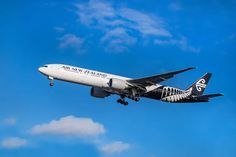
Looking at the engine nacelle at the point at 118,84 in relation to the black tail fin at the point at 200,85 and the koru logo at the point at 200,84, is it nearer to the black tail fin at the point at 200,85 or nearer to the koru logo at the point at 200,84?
the black tail fin at the point at 200,85

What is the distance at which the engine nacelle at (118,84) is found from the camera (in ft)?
267

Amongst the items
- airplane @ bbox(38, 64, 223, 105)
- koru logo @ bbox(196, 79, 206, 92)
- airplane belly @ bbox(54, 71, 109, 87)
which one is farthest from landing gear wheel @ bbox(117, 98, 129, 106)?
koru logo @ bbox(196, 79, 206, 92)

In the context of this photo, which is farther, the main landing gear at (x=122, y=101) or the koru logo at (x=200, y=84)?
the koru logo at (x=200, y=84)

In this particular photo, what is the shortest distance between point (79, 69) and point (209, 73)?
2435 centimetres

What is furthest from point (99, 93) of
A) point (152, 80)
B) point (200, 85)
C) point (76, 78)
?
point (200, 85)

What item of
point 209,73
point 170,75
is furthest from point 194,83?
point 170,75

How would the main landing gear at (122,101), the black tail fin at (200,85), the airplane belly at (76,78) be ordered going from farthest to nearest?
the black tail fin at (200,85)
the main landing gear at (122,101)
the airplane belly at (76,78)

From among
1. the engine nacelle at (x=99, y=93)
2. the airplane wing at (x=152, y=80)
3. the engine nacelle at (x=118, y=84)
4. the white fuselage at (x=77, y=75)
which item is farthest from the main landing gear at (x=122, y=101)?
the white fuselage at (x=77, y=75)

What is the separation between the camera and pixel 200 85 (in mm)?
92688

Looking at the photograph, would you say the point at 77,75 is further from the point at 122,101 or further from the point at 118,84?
the point at 122,101

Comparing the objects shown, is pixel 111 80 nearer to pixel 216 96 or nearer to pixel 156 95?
pixel 156 95

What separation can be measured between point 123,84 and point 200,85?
633 inches

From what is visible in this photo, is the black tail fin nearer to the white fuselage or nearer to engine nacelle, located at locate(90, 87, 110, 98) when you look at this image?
engine nacelle, located at locate(90, 87, 110, 98)

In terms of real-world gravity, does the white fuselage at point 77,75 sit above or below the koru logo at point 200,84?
below
